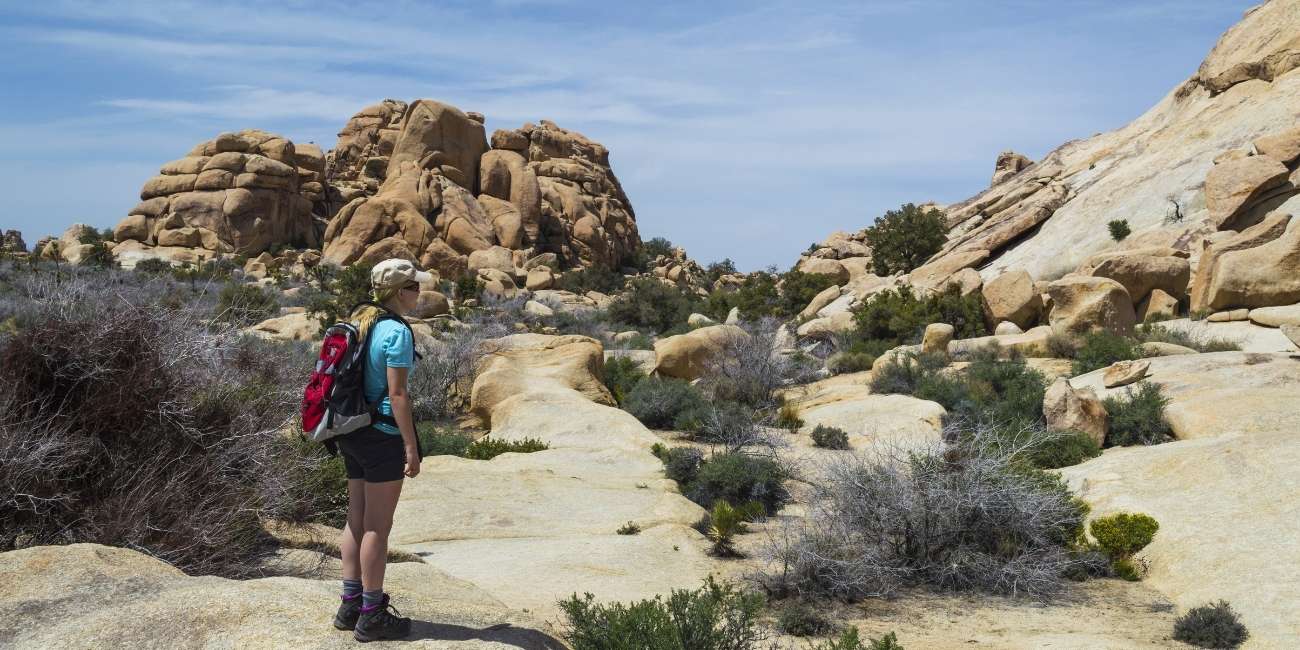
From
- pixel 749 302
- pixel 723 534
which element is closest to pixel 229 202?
pixel 749 302

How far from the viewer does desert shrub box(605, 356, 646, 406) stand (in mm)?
20853

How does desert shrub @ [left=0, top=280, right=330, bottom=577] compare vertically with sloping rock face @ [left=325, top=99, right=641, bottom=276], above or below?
below

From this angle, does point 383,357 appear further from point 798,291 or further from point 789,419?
point 798,291

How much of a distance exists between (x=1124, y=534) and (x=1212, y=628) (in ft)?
7.53

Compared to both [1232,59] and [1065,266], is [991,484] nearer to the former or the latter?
[1065,266]

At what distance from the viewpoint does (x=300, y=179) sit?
192 ft

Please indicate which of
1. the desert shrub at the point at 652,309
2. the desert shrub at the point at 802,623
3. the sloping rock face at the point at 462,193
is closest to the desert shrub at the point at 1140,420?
the desert shrub at the point at 802,623

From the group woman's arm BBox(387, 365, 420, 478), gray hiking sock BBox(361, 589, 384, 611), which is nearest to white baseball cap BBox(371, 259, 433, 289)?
woman's arm BBox(387, 365, 420, 478)

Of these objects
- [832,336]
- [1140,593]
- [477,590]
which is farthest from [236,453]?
[832,336]

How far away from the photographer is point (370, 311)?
179 inches

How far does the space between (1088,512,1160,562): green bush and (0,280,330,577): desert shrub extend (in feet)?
25.3

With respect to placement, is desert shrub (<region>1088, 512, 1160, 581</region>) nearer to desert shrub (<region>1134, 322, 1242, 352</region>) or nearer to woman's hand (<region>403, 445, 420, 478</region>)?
woman's hand (<region>403, 445, 420, 478</region>)

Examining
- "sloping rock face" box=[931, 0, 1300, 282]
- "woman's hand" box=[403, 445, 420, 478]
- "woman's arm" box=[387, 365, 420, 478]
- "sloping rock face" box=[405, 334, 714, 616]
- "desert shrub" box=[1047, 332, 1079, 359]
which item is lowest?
"sloping rock face" box=[405, 334, 714, 616]

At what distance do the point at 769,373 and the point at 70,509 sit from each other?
51.0ft
